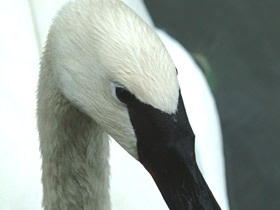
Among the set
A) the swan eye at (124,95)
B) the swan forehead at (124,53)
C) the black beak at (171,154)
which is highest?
the swan forehead at (124,53)

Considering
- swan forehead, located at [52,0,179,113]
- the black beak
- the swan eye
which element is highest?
swan forehead, located at [52,0,179,113]

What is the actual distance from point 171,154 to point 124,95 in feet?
0.65

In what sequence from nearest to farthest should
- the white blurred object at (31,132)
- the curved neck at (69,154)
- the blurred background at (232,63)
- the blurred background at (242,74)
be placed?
1. the curved neck at (69,154)
2. the white blurred object at (31,132)
3. the blurred background at (232,63)
4. the blurred background at (242,74)

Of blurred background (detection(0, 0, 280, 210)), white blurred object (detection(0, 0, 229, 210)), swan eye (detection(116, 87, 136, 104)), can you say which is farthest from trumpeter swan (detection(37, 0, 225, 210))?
blurred background (detection(0, 0, 280, 210))

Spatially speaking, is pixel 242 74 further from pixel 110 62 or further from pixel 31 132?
pixel 110 62

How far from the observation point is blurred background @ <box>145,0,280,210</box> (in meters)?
3.68

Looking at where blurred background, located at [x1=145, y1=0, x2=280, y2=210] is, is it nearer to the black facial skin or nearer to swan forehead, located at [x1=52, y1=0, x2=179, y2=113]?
the black facial skin

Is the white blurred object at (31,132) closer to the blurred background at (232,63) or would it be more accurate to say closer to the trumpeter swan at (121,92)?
the blurred background at (232,63)

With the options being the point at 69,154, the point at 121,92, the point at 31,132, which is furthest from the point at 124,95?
the point at 31,132

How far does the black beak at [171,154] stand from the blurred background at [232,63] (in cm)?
115

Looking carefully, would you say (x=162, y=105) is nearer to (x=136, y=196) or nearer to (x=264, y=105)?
(x=136, y=196)

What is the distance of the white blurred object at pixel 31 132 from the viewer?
8.89 ft

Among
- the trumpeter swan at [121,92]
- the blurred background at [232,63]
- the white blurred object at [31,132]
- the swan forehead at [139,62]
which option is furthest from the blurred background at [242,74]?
the swan forehead at [139,62]

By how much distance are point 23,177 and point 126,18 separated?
119 centimetres
